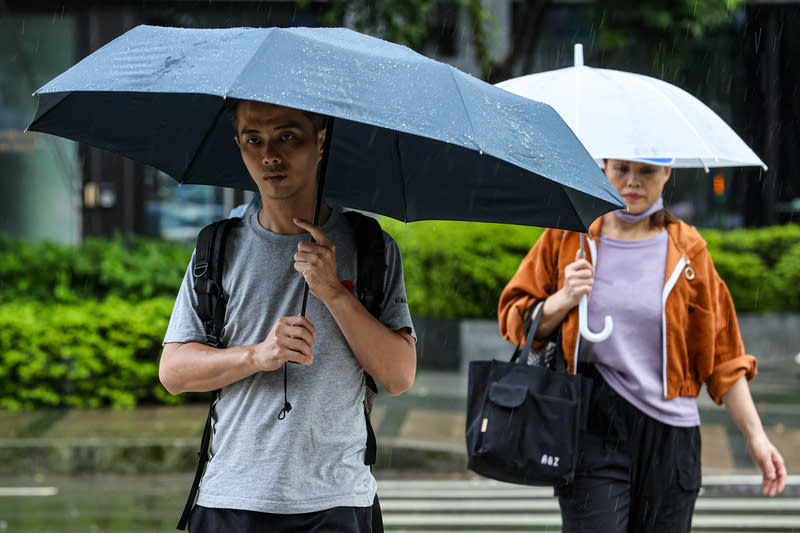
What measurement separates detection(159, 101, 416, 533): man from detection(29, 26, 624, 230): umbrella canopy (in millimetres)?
225

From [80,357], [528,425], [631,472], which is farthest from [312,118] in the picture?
[80,357]

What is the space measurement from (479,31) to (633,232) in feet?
27.5

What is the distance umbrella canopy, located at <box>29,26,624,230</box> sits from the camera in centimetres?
236

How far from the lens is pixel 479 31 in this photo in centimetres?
1183

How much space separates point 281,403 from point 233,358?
0.17 metres

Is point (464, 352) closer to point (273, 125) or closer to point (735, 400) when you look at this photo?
point (735, 400)

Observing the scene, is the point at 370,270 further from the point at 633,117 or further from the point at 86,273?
the point at 86,273

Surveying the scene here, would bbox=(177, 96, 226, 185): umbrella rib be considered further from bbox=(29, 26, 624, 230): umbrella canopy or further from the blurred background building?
the blurred background building

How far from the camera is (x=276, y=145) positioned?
8.80 feet

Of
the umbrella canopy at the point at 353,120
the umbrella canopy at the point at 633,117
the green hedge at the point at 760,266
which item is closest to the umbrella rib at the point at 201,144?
the umbrella canopy at the point at 353,120

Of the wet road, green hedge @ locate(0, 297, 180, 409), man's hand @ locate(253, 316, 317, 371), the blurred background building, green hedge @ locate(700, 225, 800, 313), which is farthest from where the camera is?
the blurred background building

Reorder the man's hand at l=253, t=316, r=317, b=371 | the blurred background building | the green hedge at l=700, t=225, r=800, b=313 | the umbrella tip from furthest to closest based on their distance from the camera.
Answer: the blurred background building < the green hedge at l=700, t=225, r=800, b=313 < the umbrella tip < the man's hand at l=253, t=316, r=317, b=371

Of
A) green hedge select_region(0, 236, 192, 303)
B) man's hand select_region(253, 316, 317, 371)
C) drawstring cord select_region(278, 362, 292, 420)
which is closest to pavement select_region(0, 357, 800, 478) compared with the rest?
green hedge select_region(0, 236, 192, 303)

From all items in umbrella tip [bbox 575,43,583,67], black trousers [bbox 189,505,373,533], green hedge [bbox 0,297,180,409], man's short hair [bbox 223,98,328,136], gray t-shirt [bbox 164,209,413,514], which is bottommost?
green hedge [bbox 0,297,180,409]
